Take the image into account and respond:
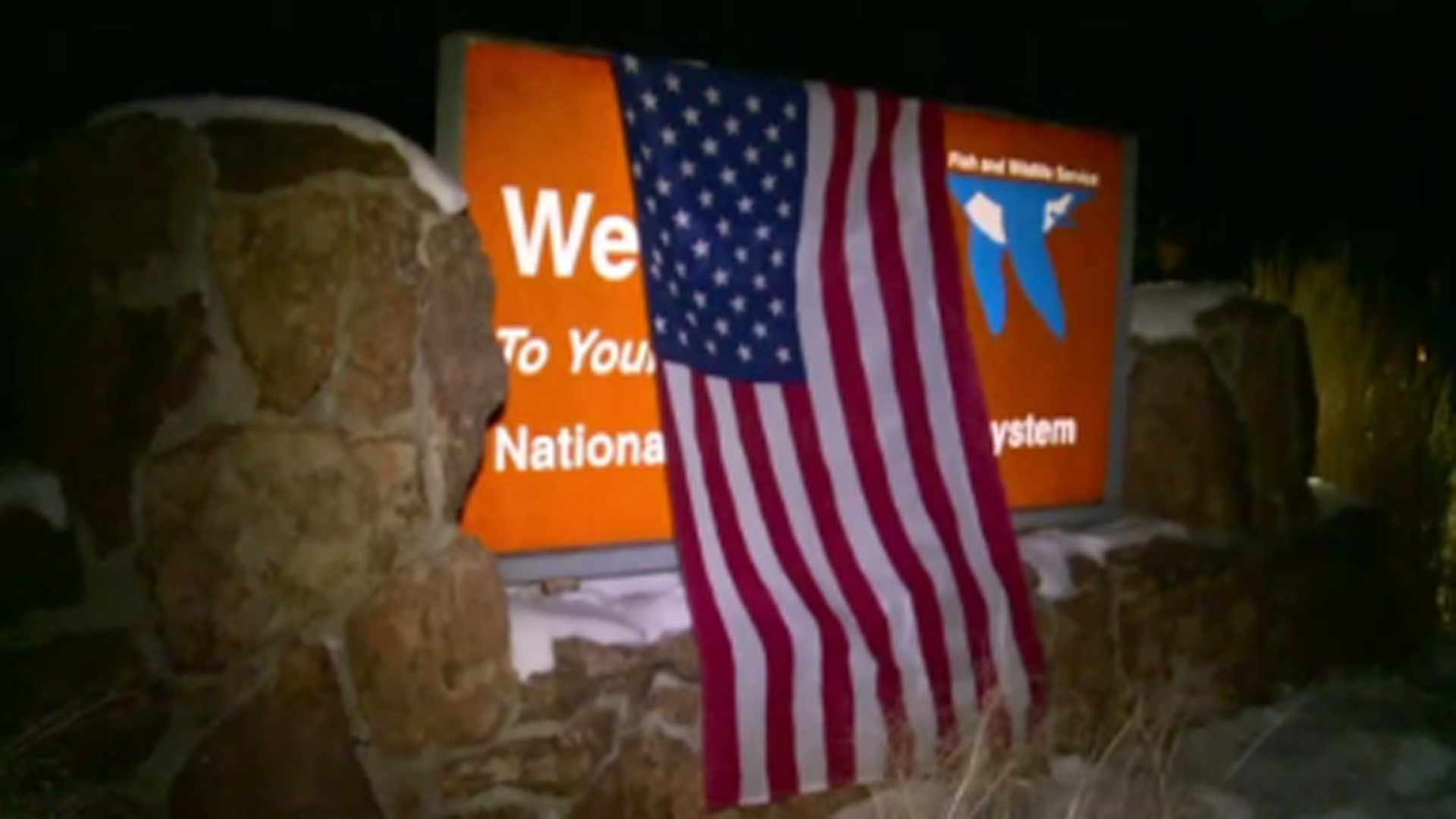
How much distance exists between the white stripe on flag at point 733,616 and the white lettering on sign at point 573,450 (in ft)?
0.68

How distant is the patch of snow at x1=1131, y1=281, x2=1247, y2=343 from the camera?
5.25 m

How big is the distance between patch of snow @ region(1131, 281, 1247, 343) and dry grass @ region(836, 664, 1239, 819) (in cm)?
154

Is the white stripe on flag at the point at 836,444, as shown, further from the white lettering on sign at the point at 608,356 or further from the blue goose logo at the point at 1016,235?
the blue goose logo at the point at 1016,235

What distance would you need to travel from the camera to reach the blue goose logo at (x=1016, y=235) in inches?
183

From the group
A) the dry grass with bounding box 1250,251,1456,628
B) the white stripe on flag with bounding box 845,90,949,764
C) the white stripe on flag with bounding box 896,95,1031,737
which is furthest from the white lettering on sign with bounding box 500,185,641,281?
the dry grass with bounding box 1250,251,1456,628

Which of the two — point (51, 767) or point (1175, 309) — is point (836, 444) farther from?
point (51, 767)

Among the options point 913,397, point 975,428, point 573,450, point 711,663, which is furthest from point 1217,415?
point 573,450

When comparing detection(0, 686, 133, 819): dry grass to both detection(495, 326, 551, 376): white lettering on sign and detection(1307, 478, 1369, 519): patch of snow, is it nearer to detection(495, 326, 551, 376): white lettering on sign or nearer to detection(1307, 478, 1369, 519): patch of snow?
detection(495, 326, 551, 376): white lettering on sign

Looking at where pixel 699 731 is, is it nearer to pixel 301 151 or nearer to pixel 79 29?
pixel 301 151

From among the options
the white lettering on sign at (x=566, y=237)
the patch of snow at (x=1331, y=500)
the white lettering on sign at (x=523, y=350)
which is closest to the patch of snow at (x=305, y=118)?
the white lettering on sign at (x=566, y=237)

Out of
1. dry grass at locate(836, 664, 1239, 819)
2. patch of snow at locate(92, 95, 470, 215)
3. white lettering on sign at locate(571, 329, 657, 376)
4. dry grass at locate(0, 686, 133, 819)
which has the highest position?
patch of snow at locate(92, 95, 470, 215)

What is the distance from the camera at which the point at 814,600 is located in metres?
3.83

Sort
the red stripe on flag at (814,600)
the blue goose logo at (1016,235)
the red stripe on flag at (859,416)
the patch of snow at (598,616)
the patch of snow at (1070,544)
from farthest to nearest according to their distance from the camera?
the blue goose logo at (1016,235), the patch of snow at (1070,544), the red stripe on flag at (859,416), the red stripe on flag at (814,600), the patch of snow at (598,616)

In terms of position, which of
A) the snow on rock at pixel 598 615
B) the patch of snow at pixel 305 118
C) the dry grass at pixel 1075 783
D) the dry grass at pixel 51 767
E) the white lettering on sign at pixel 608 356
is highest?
the patch of snow at pixel 305 118
